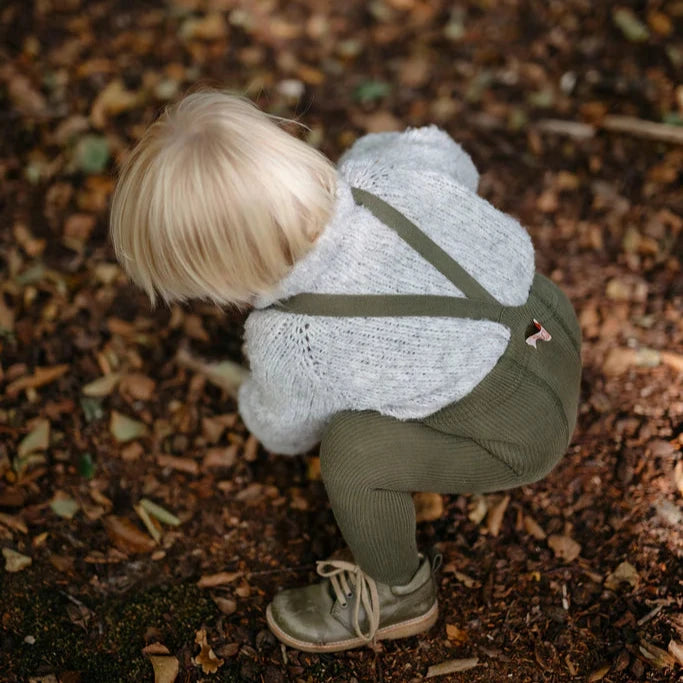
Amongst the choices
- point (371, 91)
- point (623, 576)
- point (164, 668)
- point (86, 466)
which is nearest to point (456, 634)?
point (623, 576)

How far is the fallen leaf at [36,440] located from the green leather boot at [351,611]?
902 millimetres

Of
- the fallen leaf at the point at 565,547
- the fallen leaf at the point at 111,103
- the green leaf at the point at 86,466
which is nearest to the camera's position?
the fallen leaf at the point at 565,547

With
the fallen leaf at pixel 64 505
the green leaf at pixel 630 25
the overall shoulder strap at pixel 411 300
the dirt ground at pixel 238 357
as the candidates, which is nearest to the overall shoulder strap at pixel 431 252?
the overall shoulder strap at pixel 411 300

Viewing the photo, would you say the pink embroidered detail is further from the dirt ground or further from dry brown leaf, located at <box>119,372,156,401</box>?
dry brown leaf, located at <box>119,372,156,401</box>

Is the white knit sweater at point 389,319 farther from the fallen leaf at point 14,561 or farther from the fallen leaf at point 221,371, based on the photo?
the fallen leaf at point 14,561

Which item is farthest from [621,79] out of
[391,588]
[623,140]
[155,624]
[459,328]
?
[155,624]

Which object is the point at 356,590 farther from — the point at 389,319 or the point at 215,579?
the point at 389,319

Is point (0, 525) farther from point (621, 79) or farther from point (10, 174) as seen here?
point (621, 79)

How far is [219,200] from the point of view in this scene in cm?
137

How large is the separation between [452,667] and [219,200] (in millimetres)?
1297

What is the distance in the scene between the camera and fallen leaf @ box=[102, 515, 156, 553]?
2.08 meters

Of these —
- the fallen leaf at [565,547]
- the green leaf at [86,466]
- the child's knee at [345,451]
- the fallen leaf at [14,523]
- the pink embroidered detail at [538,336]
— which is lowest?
the fallen leaf at [565,547]

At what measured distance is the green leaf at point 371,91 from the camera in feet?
10.3

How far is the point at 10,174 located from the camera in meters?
2.88
